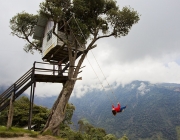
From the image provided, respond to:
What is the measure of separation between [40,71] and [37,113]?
2446 centimetres

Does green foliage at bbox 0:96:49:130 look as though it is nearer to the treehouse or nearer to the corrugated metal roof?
the treehouse

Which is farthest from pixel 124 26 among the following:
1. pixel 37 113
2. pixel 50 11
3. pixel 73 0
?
pixel 37 113

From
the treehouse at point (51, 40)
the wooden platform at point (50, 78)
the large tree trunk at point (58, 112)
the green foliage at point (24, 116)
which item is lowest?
the green foliage at point (24, 116)

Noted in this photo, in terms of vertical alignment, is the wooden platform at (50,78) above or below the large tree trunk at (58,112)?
above

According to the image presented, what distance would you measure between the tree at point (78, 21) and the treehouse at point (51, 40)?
699 mm

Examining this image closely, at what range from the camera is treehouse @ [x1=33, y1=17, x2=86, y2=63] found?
18.3 metres

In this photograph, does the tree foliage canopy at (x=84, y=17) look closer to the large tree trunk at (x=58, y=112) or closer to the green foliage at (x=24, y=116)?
the large tree trunk at (x=58, y=112)

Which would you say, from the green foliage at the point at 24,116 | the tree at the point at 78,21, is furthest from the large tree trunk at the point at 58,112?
the green foliage at the point at 24,116

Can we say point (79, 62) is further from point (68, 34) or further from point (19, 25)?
point (19, 25)

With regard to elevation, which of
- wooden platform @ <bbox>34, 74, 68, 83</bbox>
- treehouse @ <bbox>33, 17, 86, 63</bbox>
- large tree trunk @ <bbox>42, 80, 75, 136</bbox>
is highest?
treehouse @ <bbox>33, 17, 86, 63</bbox>

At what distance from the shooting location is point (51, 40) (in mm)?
19234

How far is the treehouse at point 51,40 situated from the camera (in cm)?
1828

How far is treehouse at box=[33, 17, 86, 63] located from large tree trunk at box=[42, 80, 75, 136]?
4082mm

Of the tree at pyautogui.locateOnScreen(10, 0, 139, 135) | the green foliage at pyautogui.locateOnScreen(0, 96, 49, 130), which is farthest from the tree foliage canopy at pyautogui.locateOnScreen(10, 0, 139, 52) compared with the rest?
the green foliage at pyautogui.locateOnScreen(0, 96, 49, 130)
